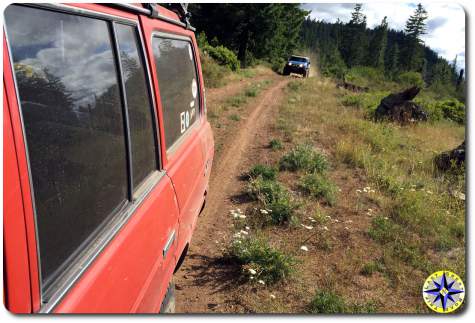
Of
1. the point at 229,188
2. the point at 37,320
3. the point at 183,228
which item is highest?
the point at 37,320

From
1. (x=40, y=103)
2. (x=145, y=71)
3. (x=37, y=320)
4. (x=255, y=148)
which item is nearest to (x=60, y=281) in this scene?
(x=37, y=320)

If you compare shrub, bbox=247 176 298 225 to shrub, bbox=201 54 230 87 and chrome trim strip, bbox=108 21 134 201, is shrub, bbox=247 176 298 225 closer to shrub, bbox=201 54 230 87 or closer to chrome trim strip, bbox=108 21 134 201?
chrome trim strip, bbox=108 21 134 201

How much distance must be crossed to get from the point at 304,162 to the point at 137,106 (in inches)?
199

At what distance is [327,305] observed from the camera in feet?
10.8

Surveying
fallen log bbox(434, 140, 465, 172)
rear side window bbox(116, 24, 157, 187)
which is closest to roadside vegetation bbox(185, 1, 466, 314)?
fallen log bbox(434, 140, 465, 172)

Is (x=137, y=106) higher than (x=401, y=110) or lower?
higher

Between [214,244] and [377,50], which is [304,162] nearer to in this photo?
[214,244]

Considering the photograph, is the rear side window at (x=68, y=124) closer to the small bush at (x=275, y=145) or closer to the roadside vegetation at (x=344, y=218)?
the roadside vegetation at (x=344, y=218)

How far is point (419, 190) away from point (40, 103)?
589 centimetres

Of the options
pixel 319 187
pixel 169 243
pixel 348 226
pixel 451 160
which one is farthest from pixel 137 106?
pixel 451 160

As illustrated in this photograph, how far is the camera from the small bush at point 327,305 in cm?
327

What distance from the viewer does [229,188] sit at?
614cm

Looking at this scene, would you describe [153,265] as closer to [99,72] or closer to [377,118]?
[99,72]

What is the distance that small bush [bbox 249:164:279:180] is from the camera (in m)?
6.39
